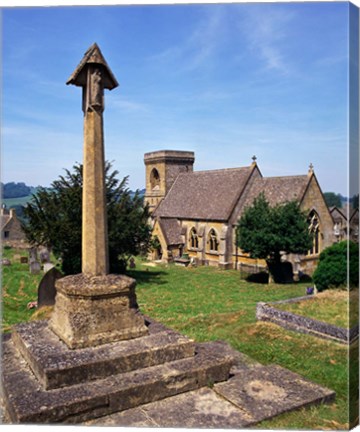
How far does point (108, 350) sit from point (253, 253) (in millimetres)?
16086

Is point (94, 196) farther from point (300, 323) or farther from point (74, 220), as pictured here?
point (74, 220)

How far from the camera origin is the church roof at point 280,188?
27.2m

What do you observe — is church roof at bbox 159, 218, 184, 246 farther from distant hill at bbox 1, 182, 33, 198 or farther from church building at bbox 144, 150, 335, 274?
distant hill at bbox 1, 182, 33, 198

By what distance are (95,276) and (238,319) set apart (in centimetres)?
667

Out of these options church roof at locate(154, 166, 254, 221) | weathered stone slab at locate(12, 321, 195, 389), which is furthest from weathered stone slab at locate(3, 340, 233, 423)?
church roof at locate(154, 166, 254, 221)

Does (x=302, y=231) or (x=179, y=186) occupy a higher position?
(x=179, y=186)

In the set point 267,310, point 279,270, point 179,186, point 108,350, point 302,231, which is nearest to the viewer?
point 108,350

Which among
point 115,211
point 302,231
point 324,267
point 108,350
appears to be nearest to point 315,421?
point 108,350

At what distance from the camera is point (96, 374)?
6.17 m

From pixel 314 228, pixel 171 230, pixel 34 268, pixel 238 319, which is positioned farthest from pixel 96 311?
pixel 171 230

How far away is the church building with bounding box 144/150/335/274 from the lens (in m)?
27.4

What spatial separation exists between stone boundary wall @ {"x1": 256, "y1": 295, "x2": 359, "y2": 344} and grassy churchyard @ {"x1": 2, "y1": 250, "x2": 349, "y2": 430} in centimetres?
19

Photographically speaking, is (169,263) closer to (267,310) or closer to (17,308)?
(17,308)

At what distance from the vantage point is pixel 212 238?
3070 cm
